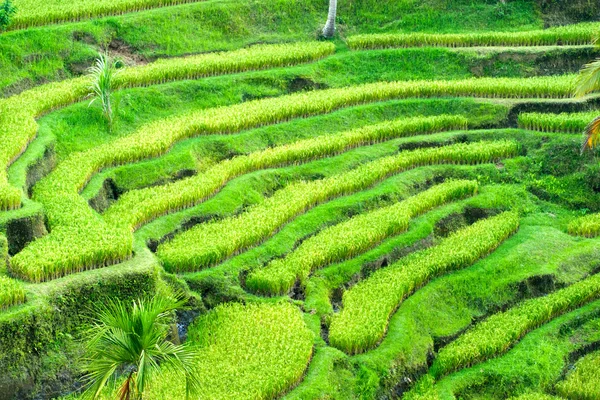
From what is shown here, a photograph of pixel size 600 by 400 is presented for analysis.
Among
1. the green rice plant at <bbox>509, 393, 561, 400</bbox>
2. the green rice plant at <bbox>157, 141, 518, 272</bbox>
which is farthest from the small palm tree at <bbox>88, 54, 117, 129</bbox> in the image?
the green rice plant at <bbox>509, 393, 561, 400</bbox>

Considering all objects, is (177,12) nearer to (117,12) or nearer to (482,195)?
(117,12)

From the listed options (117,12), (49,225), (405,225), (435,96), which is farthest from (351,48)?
(49,225)

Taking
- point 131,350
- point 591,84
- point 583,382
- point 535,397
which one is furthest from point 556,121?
point 131,350

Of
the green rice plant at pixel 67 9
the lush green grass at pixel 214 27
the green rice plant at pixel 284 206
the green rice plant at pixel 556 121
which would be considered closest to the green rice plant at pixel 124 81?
the lush green grass at pixel 214 27

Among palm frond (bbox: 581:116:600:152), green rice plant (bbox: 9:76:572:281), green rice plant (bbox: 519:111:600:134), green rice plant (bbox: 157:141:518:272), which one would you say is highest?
palm frond (bbox: 581:116:600:152)

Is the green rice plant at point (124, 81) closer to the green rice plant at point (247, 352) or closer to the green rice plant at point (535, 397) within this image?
the green rice plant at point (247, 352)

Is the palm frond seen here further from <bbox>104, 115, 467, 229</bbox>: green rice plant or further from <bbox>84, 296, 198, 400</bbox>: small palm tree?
<bbox>84, 296, 198, 400</bbox>: small palm tree
